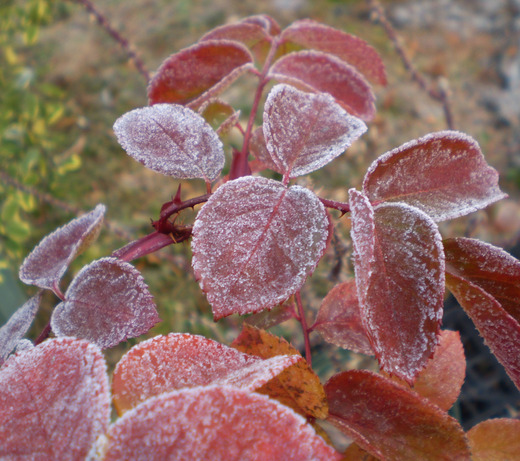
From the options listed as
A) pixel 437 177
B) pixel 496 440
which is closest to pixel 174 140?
pixel 437 177

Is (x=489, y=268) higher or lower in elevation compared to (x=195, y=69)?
lower

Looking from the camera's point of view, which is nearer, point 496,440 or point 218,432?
point 218,432

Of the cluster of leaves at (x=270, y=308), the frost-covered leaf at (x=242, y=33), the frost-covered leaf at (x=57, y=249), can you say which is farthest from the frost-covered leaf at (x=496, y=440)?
the frost-covered leaf at (x=242, y=33)

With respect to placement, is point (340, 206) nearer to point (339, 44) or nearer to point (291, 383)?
point (291, 383)

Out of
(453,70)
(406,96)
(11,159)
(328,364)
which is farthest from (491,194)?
(453,70)

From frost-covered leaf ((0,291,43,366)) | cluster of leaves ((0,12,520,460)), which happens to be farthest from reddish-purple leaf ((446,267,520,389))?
frost-covered leaf ((0,291,43,366))

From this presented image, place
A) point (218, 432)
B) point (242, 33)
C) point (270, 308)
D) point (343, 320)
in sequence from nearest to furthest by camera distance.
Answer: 1. point (218, 432)
2. point (270, 308)
3. point (343, 320)
4. point (242, 33)
